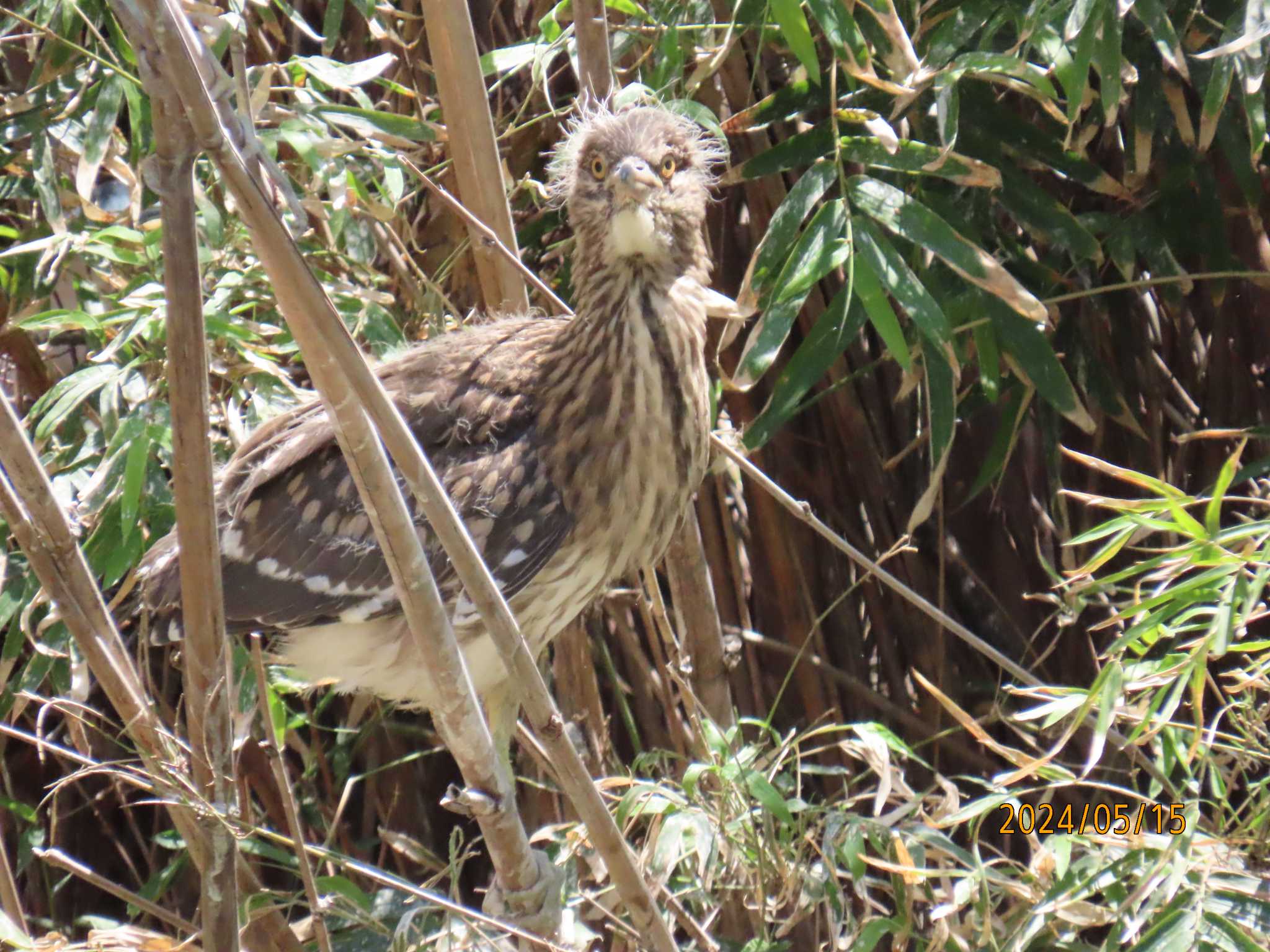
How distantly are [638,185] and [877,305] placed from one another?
362 mm

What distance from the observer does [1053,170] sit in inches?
74.9

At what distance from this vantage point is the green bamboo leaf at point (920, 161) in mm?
1580

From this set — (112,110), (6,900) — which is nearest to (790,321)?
(112,110)

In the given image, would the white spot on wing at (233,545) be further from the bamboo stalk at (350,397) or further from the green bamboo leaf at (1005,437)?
the green bamboo leaf at (1005,437)

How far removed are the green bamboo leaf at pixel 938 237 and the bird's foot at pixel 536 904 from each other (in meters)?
0.86

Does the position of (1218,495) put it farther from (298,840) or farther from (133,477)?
(133,477)

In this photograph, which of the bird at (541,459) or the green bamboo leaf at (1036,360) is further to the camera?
the bird at (541,459)

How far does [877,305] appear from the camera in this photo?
1565mm

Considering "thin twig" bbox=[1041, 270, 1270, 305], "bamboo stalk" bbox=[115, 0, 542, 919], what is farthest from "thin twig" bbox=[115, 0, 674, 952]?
"thin twig" bbox=[1041, 270, 1270, 305]

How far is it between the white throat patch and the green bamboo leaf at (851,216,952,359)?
281 mm

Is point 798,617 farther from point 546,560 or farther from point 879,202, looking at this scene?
point 879,202

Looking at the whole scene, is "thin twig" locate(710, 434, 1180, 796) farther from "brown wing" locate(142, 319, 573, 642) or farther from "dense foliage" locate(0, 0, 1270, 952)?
"brown wing" locate(142, 319, 573, 642)

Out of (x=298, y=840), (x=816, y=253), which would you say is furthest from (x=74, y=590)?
(x=816, y=253)

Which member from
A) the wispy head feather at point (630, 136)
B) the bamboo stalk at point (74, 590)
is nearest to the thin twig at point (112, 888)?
the bamboo stalk at point (74, 590)
